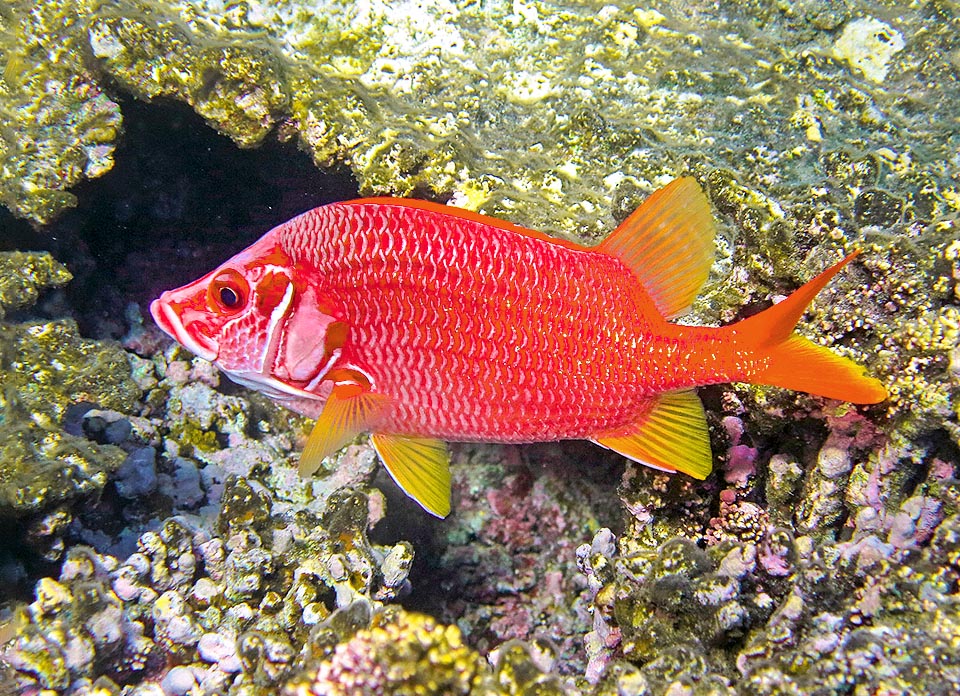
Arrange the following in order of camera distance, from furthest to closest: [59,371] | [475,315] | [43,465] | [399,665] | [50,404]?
[59,371] < [50,404] < [43,465] < [475,315] < [399,665]

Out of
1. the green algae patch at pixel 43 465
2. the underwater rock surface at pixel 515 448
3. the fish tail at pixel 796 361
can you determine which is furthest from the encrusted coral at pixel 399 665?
the green algae patch at pixel 43 465

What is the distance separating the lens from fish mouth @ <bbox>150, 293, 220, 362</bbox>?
2.56 m

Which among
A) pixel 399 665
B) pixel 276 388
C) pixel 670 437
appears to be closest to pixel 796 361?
pixel 670 437

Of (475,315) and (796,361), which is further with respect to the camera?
(475,315)

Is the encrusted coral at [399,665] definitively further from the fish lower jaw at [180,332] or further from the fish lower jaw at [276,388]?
the fish lower jaw at [180,332]

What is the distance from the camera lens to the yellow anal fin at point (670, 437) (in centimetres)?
260

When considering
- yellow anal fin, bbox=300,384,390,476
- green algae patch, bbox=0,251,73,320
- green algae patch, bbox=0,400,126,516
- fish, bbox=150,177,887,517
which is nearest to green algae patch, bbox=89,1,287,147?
green algae patch, bbox=0,251,73,320

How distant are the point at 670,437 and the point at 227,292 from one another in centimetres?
189

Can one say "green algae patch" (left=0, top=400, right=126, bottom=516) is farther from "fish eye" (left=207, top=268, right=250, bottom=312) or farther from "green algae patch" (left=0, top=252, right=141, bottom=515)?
"fish eye" (left=207, top=268, right=250, bottom=312)

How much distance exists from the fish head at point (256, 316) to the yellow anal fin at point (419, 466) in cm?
45

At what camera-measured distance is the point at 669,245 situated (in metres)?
2.59

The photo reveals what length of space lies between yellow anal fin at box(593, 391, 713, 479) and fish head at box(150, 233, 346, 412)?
1.25 meters

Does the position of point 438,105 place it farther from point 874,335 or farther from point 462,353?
point 874,335

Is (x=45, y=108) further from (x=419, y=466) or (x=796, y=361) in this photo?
(x=796, y=361)
